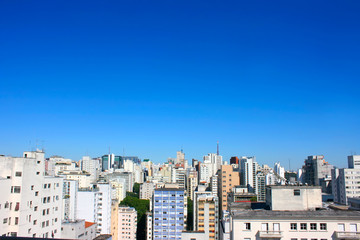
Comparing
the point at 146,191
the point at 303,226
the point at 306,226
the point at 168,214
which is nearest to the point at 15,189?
the point at 303,226

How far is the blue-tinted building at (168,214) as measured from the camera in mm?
45062

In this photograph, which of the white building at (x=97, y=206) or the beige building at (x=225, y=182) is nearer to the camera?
the white building at (x=97, y=206)

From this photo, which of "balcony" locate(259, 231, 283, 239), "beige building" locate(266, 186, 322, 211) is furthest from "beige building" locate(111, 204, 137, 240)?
Result: "balcony" locate(259, 231, 283, 239)

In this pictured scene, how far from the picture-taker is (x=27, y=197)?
22.0 metres

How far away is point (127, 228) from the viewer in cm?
5434

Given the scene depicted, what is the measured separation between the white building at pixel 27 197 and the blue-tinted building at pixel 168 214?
2208 centimetres

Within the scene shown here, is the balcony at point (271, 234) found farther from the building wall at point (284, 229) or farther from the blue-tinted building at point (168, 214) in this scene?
the blue-tinted building at point (168, 214)

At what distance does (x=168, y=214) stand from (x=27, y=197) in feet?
87.2

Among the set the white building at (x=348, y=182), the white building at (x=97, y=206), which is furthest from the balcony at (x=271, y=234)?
the white building at (x=348, y=182)

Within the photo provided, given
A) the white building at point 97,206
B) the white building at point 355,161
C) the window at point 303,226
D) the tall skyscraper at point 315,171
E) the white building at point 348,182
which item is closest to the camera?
the window at point 303,226

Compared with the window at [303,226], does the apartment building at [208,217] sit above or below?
below

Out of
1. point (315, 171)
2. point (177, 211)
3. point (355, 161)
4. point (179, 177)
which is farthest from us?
point (179, 177)

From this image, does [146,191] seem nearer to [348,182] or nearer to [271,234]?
[348,182]

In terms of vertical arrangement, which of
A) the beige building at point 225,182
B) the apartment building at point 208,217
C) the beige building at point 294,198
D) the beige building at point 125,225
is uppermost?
the beige building at point 294,198
